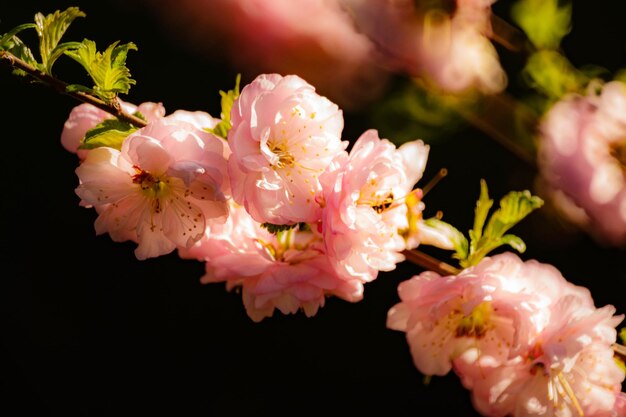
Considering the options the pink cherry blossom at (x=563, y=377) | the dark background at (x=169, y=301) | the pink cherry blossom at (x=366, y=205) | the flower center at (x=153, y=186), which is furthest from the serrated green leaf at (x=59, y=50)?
the dark background at (x=169, y=301)

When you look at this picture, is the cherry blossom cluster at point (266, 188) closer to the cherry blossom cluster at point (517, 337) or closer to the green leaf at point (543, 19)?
the cherry blossom cluster at point (517, 337)

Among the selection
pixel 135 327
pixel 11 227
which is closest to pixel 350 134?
pixel 135 327

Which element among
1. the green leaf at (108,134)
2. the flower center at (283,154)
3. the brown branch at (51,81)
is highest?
the brown branch at (51,81)

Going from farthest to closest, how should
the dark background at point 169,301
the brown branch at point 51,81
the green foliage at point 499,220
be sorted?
the dark background at point 169,301 < the green foliage at point 499,220 < the brown branch at point 51,81

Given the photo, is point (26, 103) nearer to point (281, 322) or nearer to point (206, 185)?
point (281, 322)

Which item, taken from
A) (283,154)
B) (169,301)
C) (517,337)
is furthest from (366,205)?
(169,301)

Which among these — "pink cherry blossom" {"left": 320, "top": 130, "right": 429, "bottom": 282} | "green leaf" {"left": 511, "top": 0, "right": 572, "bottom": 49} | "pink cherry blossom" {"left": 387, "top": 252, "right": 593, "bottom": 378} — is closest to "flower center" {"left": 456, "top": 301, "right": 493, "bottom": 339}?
"pink cherry blossom" {"left": 387, "top": 252, "right": 593, "bottom": 378}
